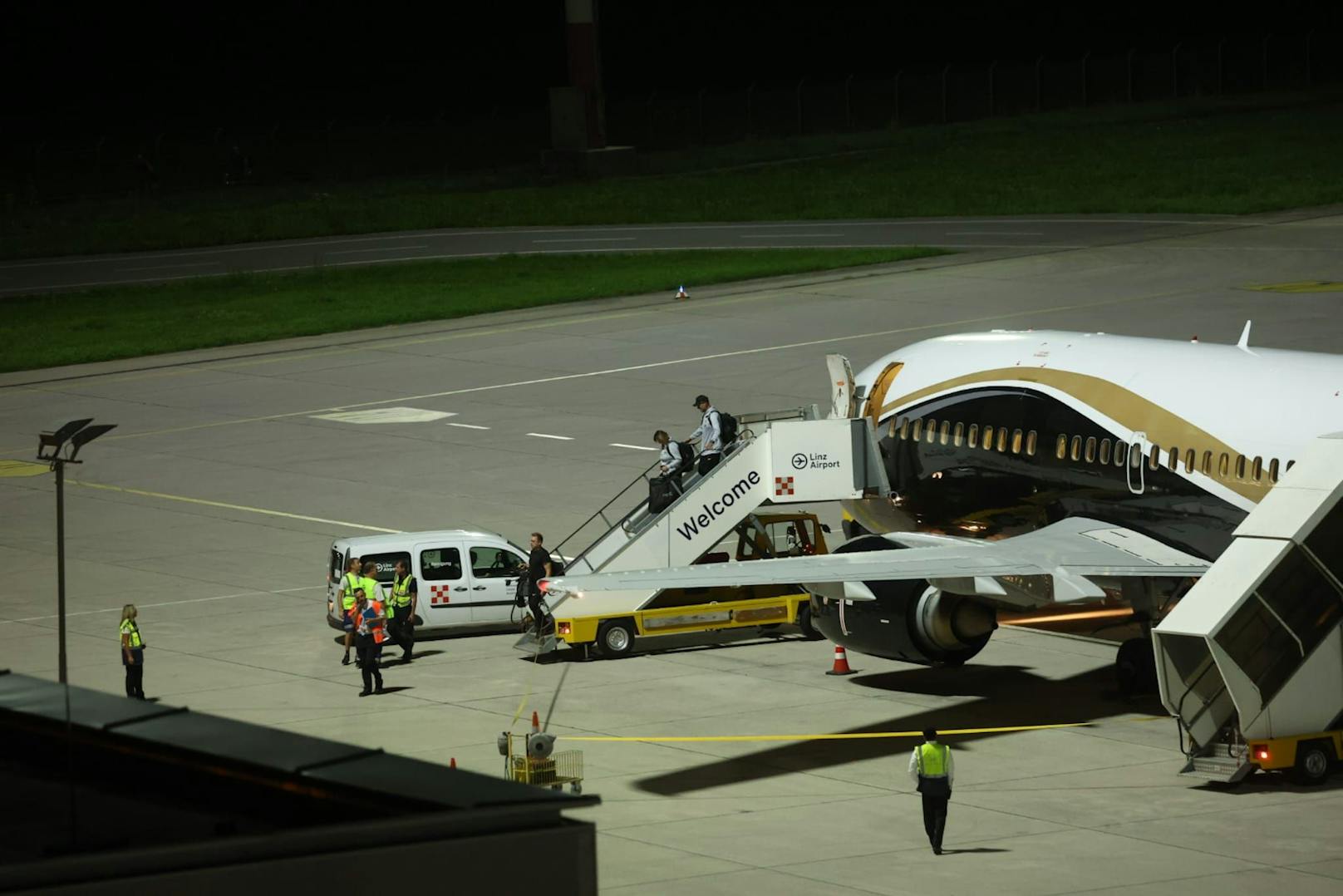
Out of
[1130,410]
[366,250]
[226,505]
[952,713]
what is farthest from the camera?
[366,250]

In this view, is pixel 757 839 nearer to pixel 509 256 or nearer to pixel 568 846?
pixel 568 846

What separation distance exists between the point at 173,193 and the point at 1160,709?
88783 mm

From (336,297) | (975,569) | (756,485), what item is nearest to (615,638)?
(756,485)

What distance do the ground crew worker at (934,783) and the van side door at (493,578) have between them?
1367 cm

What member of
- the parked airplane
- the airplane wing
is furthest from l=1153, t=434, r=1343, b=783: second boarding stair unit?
the airplane wing

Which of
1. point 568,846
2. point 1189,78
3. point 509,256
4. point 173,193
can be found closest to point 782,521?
point 568,846

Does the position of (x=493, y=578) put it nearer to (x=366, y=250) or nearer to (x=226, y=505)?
(x=226, y=505)

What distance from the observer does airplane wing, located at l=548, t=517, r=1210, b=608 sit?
93.3 ft

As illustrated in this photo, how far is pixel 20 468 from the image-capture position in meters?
50.7

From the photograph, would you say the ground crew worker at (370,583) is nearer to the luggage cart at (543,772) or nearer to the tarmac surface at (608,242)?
the luggage cart at (543,772)

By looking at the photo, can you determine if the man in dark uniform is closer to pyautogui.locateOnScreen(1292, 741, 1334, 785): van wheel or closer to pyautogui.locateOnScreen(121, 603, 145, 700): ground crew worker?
pyautogui.locateOnScreen(121, 603, 145, 700): ground crew worker

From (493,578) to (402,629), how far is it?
246 centimetres

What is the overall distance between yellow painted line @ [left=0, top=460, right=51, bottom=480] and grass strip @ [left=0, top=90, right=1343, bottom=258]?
1685 inches

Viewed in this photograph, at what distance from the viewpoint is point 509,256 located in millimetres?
84250
